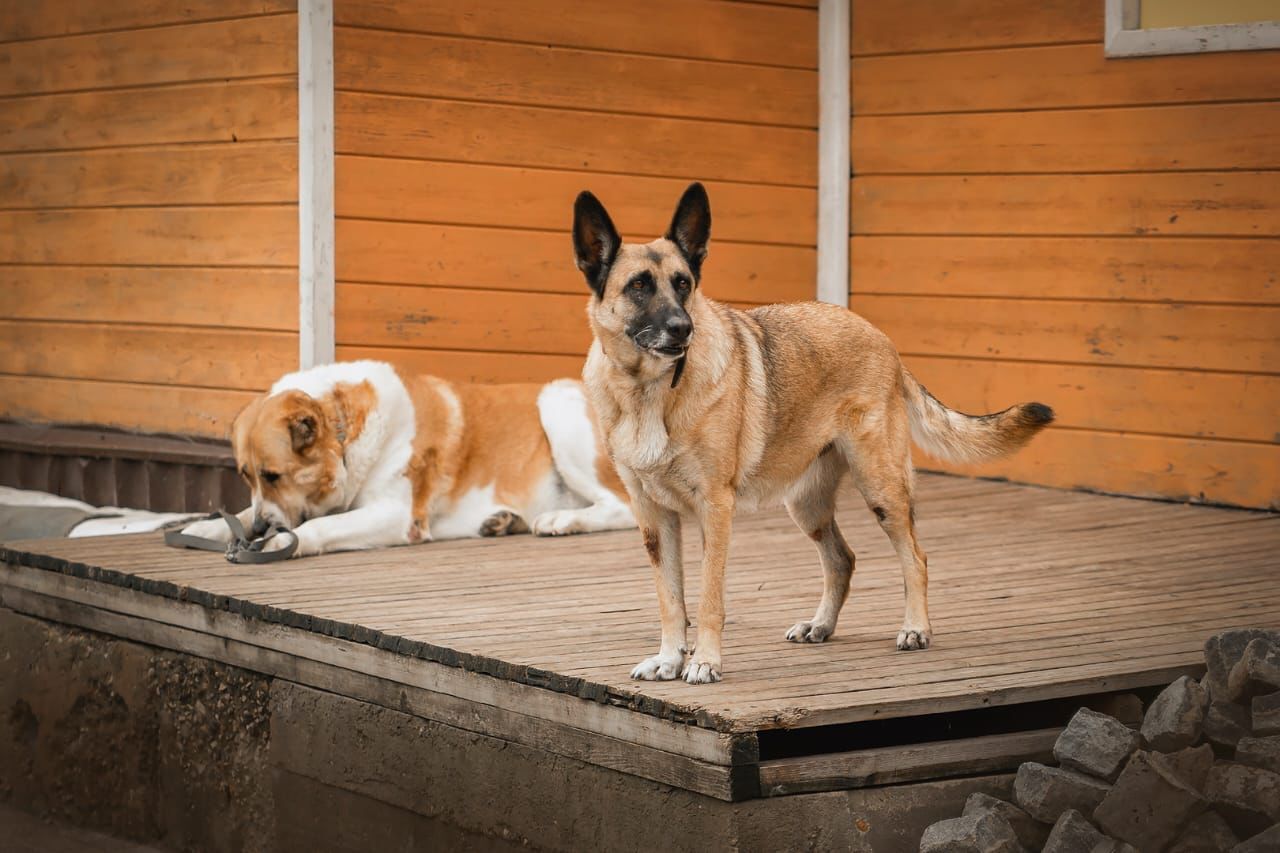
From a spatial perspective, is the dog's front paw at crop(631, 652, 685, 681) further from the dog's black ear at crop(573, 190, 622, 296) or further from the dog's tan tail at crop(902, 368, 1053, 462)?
the dog's tan tail at crop(902, 368, 1053, 462)

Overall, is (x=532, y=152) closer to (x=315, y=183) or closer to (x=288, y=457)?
(x=315, y=183)

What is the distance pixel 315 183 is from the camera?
584 centimetres

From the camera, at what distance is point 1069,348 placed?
6.20m

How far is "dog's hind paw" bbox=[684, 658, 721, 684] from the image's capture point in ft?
10.7

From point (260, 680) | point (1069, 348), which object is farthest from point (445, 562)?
point (1069, 348)

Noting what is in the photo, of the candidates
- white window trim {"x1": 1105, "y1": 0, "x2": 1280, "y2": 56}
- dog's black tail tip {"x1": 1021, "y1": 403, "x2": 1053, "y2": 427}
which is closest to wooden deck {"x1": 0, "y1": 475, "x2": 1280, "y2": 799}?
dog's black tail tip {"x1": 1021, "y1": 403, "x2": 1053, "y2": 427}

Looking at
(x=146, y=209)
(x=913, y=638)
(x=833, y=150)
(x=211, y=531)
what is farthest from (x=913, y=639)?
(x=146, y=209)

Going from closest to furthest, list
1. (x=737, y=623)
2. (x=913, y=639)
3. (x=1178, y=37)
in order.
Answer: (x=913, y=639)
(x=737, y=623)
(x=1178, y=37)

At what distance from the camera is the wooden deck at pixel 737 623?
126 inches

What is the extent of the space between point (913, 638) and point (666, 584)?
0.62 m

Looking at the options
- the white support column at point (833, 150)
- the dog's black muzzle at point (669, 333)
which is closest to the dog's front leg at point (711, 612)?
the dog's black muzzle at point (669, 333)

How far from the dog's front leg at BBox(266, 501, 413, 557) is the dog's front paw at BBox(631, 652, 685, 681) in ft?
6.45

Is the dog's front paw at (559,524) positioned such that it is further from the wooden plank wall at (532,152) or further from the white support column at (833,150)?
the white support column at (833,150)

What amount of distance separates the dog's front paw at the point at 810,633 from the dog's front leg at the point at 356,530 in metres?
1.88
